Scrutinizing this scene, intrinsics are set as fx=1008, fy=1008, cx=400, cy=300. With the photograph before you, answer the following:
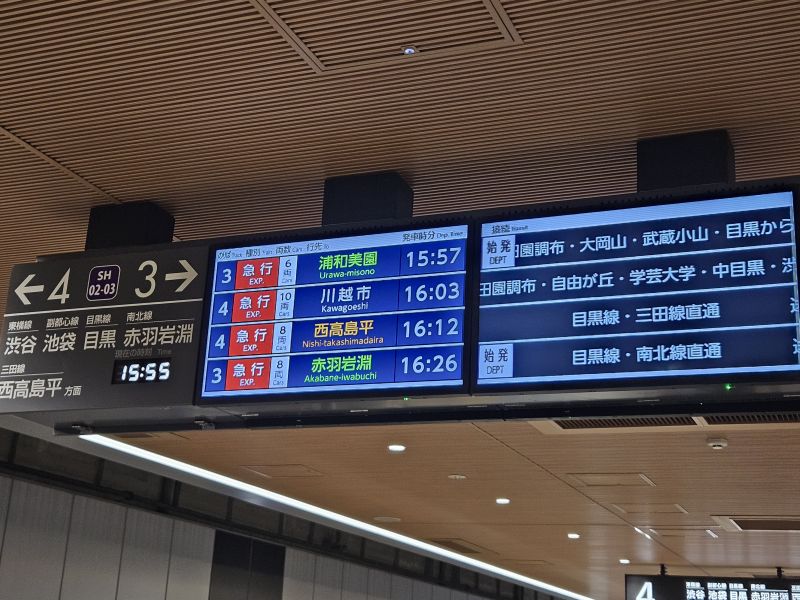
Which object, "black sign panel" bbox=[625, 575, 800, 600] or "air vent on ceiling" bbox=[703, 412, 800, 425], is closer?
"air vent on ceiling" bbox=[703, 412, 800, 425]

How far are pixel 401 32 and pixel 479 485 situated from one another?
5567 millimetres

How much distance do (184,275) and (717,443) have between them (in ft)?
12.7

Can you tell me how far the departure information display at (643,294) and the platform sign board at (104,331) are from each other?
4.84 feet

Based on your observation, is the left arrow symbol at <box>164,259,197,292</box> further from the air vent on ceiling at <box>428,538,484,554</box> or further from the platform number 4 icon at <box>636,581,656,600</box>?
the platform number 4 icon at <box>636,581,656,600</box>

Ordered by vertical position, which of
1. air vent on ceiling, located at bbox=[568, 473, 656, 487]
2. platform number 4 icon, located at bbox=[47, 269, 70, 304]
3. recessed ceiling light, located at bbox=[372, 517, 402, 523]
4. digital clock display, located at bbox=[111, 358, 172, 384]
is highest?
platform number 4 icon, located at bbox=[47, 269, 70, 304]

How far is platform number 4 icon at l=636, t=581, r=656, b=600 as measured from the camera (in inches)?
496

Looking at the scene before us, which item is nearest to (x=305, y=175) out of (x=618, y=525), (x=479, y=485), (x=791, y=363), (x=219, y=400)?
(x=219, y=400)

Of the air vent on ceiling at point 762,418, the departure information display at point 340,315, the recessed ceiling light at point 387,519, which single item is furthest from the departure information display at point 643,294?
the recessed ceiling light at point 387,519

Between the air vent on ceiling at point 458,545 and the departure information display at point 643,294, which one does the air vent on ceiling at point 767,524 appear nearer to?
the air vent on ceiling at point 458,545

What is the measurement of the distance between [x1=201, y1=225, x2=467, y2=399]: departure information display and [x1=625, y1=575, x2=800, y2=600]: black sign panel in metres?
8.85

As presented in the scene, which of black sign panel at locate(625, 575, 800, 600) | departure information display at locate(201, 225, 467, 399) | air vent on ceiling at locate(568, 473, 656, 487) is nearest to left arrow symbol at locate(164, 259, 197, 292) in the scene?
departure information display at locate(201, 225, 467, 399)

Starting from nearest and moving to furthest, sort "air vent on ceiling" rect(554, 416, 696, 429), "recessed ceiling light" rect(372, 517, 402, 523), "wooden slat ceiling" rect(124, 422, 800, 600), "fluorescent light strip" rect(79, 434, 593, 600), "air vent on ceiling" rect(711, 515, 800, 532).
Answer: "air vent on ceiling" rect(554, 416, 696, 429) → "wooden slat ceiling" rect(124, 422, 800, 600) → "fluorescent light strip" rect(79, 434, 593, 600) → "air vent on ceiling" rect(711, 515, 800, 532) → "recessed ceiling light" rect(372, 517, 402, 523)

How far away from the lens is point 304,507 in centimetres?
1028

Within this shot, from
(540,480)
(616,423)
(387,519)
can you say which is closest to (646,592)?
(387,519)
